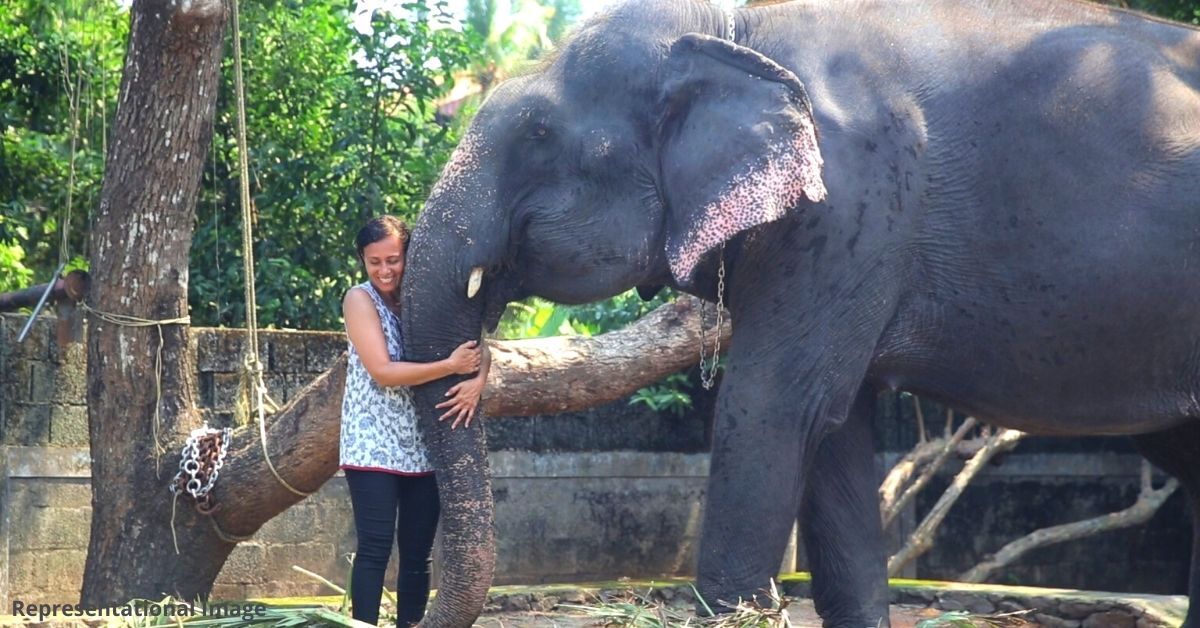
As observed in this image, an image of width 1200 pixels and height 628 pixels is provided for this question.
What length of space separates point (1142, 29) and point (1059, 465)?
19.2 ft

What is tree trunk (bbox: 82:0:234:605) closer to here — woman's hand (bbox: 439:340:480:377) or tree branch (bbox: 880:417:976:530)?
woman's hand (bbox: 439:340:480:377)

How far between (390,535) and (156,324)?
1836 millimetres

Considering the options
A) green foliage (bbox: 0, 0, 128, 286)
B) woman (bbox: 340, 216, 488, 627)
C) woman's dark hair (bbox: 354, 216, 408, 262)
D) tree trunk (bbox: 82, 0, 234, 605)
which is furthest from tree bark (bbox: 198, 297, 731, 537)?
green foliage (bbox: 0, 0, 128, 286)

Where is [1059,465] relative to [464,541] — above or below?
below

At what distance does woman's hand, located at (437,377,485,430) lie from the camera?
5027mm

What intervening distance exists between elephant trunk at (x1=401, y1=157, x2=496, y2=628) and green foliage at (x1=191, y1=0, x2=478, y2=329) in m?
4.37

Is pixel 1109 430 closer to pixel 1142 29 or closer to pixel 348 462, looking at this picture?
pixel 1142 29

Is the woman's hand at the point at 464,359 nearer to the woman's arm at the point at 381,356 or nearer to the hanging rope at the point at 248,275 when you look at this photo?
the woman's arm at the point at 381,356

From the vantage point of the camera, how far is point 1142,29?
542 cm

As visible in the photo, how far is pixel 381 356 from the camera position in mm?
5285

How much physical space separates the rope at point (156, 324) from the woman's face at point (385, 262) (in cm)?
162

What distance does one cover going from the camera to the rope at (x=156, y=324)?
6723mm

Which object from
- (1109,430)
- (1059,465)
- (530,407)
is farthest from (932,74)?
(1059,465)

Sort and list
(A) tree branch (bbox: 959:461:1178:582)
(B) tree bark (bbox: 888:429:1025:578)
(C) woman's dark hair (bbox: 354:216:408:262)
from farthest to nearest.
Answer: (A) tree branch (bbox: 959:461:1178:582) < (B) tree bark (bbox: 888:429:1025:578) < (C) woman's dark hair (bbox: 354:216:408:262)
